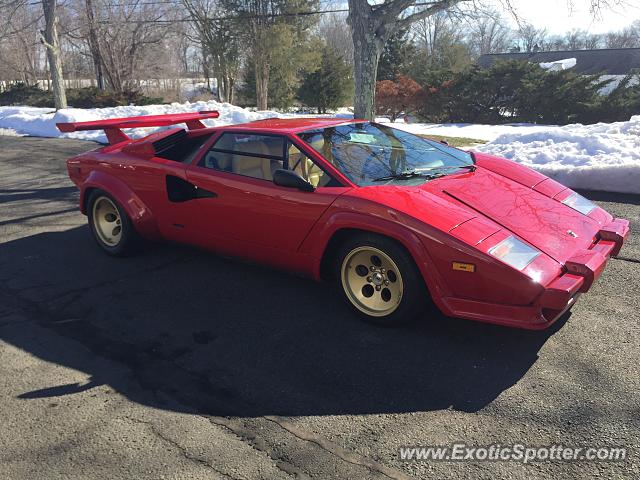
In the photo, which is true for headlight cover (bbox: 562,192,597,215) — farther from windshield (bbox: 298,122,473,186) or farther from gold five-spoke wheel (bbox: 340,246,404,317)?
gold five-spoke wheel (bbox: 340,246,404,317)

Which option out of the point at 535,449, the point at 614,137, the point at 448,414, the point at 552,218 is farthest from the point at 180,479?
the point at 614,137

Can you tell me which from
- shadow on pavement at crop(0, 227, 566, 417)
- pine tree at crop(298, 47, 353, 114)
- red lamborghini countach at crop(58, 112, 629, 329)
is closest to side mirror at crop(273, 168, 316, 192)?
red lamborghini countach at crop(58, 112, 629, 329)

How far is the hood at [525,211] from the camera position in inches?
127

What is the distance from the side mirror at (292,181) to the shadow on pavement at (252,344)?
2.93 feet

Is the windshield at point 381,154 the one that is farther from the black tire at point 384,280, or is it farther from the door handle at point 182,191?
the door handle at point 182,191

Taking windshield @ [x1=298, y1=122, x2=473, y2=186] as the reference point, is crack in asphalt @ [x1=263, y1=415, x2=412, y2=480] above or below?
below

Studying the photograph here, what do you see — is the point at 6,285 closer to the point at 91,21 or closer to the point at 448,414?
the point at 448,414

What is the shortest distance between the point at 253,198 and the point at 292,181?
47 centimetres

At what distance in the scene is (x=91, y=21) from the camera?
2562cm

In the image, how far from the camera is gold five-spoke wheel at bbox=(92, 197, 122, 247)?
5008mm

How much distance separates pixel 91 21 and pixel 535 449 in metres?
29.0

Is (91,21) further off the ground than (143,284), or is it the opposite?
(91,21)

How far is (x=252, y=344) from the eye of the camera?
330 centimetres

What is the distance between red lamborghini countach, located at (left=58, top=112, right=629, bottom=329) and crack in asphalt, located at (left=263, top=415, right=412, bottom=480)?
111 cm
